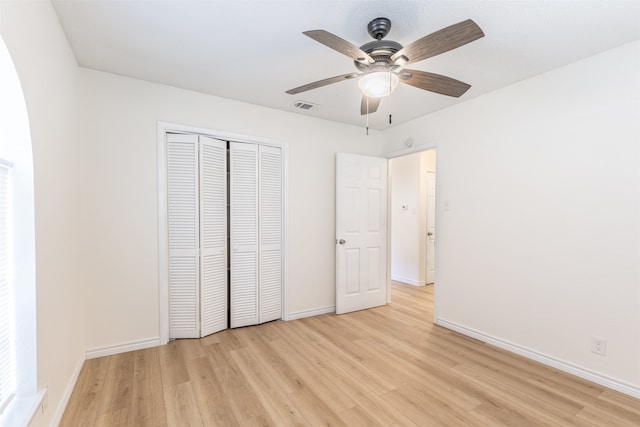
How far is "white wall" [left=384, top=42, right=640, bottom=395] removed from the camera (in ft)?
6.86

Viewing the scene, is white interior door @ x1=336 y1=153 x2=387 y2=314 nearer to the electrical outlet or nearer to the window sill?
the electrical outlet

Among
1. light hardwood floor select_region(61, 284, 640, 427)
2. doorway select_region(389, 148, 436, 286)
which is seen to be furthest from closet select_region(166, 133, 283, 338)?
doorway select_region(389, 148, 436, 286)

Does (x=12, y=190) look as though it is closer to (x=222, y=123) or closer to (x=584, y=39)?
(x=222, y=123)

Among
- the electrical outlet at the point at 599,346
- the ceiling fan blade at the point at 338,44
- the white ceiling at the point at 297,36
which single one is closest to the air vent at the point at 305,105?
the white ceiling at the point at 297,36

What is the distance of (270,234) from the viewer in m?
3.38

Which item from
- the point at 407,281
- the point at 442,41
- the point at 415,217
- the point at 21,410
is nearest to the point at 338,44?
the point at 442,41

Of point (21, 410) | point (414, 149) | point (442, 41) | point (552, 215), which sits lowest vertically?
point (21, 410)

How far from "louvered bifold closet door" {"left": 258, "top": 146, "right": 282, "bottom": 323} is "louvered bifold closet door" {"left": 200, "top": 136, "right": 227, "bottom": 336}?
399 millimetres

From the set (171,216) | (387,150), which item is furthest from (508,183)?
(171,216)

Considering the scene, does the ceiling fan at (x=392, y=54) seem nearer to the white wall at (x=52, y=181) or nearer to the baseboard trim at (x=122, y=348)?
the white wall at (x=52, y=181)

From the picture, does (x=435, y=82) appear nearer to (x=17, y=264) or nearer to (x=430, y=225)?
(x=17, y=264)

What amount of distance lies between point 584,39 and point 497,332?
2505 mm

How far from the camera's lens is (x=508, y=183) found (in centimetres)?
275

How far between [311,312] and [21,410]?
2.64 metres
